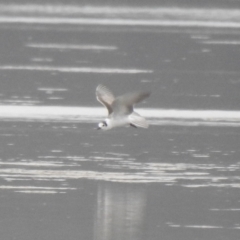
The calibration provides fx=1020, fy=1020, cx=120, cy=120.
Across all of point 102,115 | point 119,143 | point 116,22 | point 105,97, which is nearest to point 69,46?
point 116,22

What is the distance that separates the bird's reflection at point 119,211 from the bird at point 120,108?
0.57 metres

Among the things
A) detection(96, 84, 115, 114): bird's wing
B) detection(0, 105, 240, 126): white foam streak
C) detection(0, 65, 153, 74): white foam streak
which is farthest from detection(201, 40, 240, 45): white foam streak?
detection(96, 84, 115, 114): bird's wing

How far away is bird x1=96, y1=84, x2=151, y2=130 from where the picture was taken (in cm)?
895

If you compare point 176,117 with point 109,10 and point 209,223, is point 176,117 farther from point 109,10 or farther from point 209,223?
point 109,10

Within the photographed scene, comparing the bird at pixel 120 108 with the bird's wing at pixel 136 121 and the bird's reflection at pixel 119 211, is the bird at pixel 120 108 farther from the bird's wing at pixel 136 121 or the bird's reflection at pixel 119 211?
the bird's reflection at pixel 119 211

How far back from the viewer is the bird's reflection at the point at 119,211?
714cm

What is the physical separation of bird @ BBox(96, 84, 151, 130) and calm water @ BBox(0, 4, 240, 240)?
48cm

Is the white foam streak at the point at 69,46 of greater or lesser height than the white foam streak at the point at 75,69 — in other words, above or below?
above

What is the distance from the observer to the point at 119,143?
10.8 meters

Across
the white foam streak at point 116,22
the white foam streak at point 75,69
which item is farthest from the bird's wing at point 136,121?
the white foam streak at point 116,22

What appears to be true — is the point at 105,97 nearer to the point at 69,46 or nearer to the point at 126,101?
the point at 126,101

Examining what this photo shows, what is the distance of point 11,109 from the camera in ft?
41.8

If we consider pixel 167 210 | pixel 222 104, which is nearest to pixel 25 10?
pixel 222 104

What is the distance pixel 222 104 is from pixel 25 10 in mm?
16633
